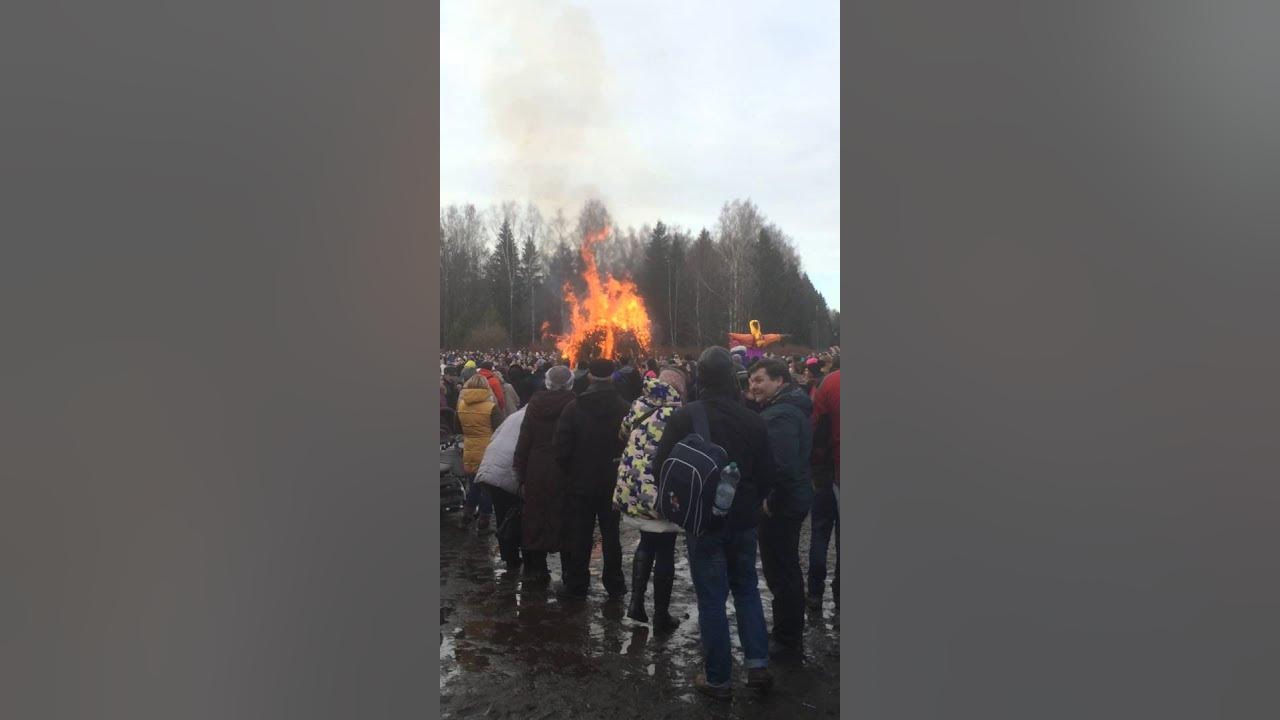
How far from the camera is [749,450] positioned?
300cm

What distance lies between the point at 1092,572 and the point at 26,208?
1909 mm

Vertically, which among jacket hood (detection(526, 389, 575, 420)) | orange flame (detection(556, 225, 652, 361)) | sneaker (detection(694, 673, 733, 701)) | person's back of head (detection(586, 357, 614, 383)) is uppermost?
orange flame (detection(556, 225, 652, 361))

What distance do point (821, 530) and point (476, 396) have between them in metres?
2.44

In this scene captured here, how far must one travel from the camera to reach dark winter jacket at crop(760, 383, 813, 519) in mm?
3430

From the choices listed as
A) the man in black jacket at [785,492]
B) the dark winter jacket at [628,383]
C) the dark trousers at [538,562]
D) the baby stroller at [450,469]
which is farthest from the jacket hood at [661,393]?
the baby stroller at [450,469]

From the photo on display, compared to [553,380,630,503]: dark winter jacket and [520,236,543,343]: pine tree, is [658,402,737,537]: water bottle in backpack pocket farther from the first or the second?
[520,236,543,343]: pine tree

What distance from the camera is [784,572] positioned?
361cm

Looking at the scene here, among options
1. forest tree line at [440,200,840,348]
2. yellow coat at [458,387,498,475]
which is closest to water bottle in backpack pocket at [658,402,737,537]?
yellow coat at [458,387,498,475]

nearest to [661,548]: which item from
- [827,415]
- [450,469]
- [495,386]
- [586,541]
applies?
[586,541]

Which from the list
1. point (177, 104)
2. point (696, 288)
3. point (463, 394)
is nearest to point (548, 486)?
point (463, 394)

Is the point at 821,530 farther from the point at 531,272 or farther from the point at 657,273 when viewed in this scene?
the point at 531,272

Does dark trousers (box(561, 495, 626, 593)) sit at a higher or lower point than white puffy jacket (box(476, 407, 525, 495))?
lower

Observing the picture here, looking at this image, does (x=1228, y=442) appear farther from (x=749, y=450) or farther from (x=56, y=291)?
(x=56, y=291)

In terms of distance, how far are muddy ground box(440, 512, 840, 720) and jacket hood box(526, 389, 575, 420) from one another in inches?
43.0
